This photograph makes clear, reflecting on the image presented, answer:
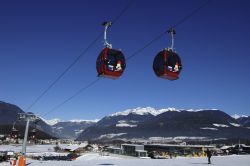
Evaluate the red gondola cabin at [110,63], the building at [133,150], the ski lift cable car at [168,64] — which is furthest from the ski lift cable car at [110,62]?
the building at [133,150]

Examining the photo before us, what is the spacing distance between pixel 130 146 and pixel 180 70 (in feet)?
326

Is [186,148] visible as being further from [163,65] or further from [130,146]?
[163,65]

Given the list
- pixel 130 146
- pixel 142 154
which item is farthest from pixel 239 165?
pixel 130 146

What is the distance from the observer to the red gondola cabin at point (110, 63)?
70.7ft

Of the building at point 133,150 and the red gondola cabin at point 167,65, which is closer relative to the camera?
the red gondola cabin at point 167,65

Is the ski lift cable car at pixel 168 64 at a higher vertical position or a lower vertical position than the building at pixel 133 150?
higher

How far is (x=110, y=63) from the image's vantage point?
854 inches

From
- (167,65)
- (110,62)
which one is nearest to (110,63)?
(110,62)

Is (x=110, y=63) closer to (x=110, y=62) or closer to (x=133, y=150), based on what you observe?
(x=110, y=62)

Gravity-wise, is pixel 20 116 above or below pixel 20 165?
above

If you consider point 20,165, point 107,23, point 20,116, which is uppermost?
point 107,23

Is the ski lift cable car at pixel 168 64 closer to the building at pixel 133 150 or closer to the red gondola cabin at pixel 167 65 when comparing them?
the red gondola cabin at pixel 167 65

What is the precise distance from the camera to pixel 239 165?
138 feet

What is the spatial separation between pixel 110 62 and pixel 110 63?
6 cm
